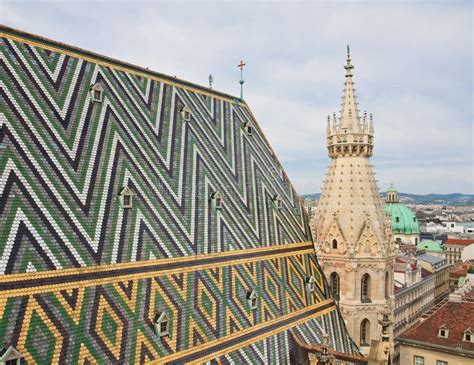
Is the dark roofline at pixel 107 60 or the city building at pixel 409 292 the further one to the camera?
the city building at pixel 409 292

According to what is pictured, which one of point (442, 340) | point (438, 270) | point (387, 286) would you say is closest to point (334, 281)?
point (387, 286)

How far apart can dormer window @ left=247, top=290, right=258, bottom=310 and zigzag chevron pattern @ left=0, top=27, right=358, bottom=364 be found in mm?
208

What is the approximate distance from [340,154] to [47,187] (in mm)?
13905

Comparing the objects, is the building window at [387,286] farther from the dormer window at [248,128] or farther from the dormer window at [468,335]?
the dormer window at [248,128]

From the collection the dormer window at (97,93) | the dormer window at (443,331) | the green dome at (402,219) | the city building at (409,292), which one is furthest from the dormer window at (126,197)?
the green dome at (402,219)

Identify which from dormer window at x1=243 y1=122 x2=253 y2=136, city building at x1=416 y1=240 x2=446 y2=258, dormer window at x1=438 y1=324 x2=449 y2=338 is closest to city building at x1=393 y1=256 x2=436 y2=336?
city building at x1=416 y1=240 x2=446 y2=258

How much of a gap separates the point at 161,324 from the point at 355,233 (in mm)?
11531

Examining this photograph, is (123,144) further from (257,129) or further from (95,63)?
(257,129)

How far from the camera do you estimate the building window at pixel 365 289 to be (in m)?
19.4

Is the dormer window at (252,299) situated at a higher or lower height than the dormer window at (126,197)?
lower

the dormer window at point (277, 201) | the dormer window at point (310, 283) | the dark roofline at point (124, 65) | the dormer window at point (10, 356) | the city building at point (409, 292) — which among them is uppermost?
the dark roofline at point (124, 65)

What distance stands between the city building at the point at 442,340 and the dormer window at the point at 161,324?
19.0m

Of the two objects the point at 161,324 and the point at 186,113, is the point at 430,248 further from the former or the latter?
the point at 161,324

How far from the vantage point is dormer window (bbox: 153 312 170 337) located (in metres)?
9.97
